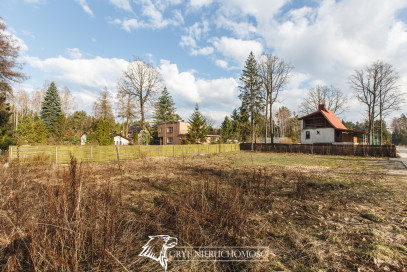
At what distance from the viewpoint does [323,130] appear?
102 feet

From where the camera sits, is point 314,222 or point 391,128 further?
point 391,128

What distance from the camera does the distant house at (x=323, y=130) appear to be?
30344 mm

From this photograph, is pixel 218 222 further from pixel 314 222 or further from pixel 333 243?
pixel 314 222

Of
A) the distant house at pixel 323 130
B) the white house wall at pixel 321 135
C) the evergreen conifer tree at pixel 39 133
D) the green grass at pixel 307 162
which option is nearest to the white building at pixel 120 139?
the evergreen conifer tree at pixel 39 133

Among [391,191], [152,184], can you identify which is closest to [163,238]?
[152,184]

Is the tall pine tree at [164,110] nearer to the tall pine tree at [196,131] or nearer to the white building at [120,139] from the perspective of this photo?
the white building at [120,139]

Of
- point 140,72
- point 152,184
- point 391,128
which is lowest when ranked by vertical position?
point 152,184

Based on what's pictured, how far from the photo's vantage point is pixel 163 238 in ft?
9.22

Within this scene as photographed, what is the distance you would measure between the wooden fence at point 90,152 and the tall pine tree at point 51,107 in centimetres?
2712

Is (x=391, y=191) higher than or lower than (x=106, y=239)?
lower

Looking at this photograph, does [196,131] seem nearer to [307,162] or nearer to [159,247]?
[307,162]

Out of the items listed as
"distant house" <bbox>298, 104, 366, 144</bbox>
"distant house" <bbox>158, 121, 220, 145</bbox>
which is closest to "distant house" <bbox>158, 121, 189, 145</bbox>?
"distant house" <bbox>158, 121, 220, 145</bbox>

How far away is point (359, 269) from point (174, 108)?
46.1m

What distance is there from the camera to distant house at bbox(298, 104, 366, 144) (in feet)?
99.6
